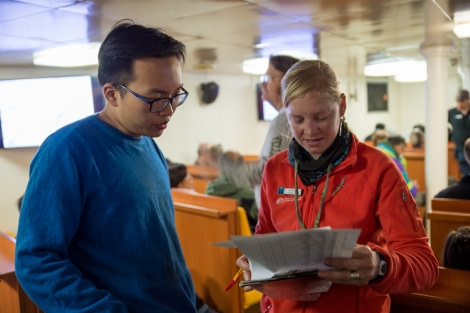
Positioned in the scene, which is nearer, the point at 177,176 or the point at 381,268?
the point at 381,268

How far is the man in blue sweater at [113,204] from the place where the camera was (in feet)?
3.68

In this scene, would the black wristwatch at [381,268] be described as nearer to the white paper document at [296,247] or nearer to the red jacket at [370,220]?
the red jacket at [370,220]

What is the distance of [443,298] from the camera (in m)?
1.59

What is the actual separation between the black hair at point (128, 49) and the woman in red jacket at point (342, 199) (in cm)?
38

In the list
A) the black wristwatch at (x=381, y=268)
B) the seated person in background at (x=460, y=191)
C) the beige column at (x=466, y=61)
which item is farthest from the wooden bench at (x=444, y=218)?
the beige column at (x=466, y=61)

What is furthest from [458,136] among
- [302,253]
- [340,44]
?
[302,253]

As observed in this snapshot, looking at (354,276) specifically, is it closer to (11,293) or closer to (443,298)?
(443,298)

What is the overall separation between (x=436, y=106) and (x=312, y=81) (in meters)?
3.25

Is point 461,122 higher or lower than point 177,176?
higher

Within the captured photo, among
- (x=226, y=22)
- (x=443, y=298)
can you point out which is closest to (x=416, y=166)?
(x=226, y=22)

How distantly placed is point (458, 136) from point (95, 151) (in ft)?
21.0

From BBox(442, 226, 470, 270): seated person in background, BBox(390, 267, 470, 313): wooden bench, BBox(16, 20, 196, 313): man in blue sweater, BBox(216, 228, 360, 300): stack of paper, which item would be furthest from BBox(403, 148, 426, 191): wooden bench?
BBox(216, 228, 360, 300): stack of paper

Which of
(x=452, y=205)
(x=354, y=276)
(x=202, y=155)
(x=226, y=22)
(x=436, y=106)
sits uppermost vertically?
(x=226, y=22)

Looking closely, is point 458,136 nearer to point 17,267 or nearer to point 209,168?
point 209,168
